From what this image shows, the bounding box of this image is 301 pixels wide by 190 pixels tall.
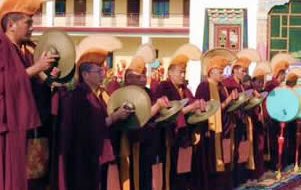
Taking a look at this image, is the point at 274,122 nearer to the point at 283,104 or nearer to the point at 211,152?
the point at 283,104

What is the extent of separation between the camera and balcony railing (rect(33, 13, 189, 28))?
39375 mm

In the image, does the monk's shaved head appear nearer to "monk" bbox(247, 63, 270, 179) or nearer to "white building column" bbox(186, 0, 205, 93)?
"monk" bbox(247, 63, 270, 179)

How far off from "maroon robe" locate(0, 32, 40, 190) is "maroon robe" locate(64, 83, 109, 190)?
94 centimetres

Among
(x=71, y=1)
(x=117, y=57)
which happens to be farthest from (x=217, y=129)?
(x=71, y=1)

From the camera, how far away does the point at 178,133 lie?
7.71m

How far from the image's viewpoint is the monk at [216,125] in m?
8.57

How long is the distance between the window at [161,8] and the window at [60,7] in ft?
15.7

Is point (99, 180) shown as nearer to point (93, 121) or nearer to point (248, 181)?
point (93, 121)

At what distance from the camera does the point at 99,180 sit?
241 inches

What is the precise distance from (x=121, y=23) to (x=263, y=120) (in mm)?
29337

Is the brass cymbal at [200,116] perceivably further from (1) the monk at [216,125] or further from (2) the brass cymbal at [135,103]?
(2) the brass cymbal at [135,103]

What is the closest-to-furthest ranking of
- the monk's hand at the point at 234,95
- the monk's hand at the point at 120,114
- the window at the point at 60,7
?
1. the monk's hand at the point at 120,114
2. the monk's hand at the point at 234,95
3. the window at the point at 60,7

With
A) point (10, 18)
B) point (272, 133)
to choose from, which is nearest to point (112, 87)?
point (10, 18)

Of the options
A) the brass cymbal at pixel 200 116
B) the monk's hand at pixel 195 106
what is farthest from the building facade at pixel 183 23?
the monk's hand at pixel 195 106
